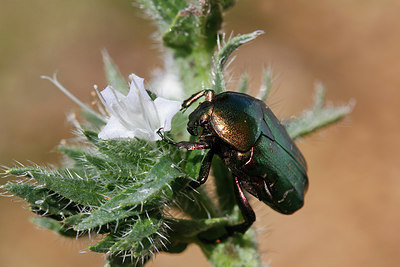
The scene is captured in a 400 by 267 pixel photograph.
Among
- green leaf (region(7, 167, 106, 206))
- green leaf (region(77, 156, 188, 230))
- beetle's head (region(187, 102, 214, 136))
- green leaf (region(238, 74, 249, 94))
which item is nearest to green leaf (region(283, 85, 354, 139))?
green leaf (region(238, 74, 249, 94))

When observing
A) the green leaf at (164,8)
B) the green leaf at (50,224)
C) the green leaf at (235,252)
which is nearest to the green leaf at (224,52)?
the green leaf at (164,8)

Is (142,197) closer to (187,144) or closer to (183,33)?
(187,144)

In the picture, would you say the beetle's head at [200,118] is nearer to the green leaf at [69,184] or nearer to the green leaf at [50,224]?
the green leaf at [69,184]

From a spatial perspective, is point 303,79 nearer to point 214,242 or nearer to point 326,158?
point 326,158

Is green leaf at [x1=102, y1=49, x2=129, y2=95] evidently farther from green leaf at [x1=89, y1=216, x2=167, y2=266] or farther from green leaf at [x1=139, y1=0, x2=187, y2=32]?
green leaf at [x1=89, y1=216, x2=167, y2=266]

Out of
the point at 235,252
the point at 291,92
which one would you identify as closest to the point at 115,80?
the point at 235,252

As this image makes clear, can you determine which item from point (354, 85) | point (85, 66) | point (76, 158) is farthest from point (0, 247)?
point (354, 85)
